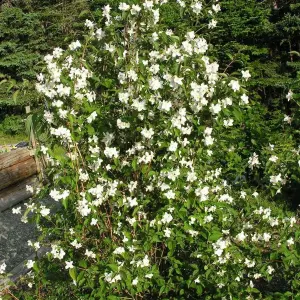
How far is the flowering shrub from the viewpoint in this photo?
236cm

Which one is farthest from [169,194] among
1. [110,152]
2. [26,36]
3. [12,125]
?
[26,36]

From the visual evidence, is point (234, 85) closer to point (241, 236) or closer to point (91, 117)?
point (91, 117)

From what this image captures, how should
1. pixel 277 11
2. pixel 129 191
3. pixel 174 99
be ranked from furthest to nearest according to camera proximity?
pixel 277 11
pixel 129 191
pixel 174 99

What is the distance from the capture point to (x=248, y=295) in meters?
2.69

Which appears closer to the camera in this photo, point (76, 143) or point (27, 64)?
point (76, 143)

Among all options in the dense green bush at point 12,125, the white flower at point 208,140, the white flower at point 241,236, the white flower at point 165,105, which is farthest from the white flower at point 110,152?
the dense green bush at point 12,125

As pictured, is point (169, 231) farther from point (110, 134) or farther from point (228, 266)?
point (110, 134)

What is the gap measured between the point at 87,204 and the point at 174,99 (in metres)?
0.67

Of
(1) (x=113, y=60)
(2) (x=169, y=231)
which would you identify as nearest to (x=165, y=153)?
(2) (x=169, y=231)

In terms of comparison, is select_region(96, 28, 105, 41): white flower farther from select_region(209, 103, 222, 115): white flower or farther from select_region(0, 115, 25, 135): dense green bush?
select_region(0, 115, 25, 135): dense green bush

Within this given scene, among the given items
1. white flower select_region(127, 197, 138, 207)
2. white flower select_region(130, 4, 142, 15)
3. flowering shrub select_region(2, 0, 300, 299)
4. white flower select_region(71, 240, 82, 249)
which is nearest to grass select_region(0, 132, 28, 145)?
flowering shrub select_region(2, 0, 300, 299)

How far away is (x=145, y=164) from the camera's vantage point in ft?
8.25

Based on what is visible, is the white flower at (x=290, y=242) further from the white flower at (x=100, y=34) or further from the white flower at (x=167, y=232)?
the white flower at (x=100, y=34)

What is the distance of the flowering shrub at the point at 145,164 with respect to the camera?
7.73 ft
